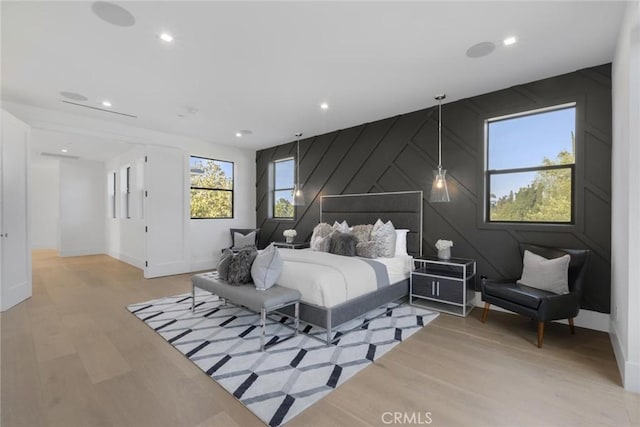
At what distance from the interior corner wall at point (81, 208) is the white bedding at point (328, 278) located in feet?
26.3

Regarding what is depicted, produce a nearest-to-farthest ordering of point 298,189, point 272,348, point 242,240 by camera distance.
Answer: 1. point 272,348
2. point 298,189
3. point 242,240

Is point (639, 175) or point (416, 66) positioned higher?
point (416, 66)

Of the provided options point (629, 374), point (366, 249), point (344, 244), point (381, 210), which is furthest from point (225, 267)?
point (629, 374)

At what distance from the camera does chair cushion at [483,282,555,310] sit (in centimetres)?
278

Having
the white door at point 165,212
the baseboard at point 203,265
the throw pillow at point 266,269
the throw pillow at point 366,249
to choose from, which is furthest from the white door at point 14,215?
the throw pillow at point 366,249

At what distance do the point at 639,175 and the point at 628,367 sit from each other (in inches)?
55.2

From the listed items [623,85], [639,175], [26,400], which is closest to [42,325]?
[26,400]

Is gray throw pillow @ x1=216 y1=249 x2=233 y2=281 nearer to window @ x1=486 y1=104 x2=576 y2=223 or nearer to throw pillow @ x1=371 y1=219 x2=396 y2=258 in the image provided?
throw pillow @ x1=371 y1=219 x2=396 y2=258

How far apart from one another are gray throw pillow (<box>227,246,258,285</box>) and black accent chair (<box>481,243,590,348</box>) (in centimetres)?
271

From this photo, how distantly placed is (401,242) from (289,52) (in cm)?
302

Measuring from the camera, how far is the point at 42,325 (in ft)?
10.4

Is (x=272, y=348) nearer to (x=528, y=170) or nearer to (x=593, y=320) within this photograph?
(x=593, y=320)

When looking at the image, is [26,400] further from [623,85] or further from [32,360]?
[623,85]

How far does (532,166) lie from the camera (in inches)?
141
